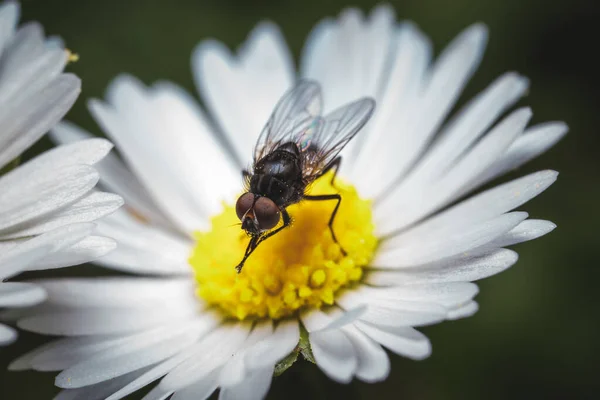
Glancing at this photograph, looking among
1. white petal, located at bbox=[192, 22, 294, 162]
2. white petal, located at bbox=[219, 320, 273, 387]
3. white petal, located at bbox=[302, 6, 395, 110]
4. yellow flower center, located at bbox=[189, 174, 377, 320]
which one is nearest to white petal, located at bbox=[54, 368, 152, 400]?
white petal, located at bbox=[219, 320, 273, 387]

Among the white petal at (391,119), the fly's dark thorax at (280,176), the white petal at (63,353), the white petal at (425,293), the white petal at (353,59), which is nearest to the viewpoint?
the white petal at (425,293)

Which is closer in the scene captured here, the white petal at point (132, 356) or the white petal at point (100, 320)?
the white petal at point (132, 356)

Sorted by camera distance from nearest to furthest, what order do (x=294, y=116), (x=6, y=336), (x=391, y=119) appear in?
(x=6, y=336), (x=294, y=116), (x=391, y=119)

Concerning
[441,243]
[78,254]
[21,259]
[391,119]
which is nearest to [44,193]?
[78,254]

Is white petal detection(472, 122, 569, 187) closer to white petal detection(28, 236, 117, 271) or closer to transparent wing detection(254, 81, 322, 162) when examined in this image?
transparent wing detection(254, 81, 322, 162)

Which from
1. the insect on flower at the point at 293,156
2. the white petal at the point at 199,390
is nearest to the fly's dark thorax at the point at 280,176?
the insect on flower at the point at 293,156

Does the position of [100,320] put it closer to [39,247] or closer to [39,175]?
[39,175]

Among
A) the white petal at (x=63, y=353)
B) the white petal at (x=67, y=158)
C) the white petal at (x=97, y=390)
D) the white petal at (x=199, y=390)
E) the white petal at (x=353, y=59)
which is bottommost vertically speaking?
the white petal at (x=199, y=390)

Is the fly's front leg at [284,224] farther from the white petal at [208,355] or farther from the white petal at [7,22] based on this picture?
the white petal at [7,22]
